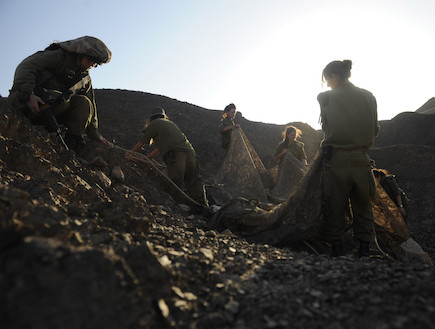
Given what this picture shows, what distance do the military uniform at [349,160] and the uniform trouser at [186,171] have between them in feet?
8.30

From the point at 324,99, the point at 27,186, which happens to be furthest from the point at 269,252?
the point at 27,186

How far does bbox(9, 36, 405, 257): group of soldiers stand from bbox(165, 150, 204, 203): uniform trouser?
1540 mm

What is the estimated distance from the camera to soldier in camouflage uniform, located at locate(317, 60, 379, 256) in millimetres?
2736

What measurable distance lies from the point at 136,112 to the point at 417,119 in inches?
556

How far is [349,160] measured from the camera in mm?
2732

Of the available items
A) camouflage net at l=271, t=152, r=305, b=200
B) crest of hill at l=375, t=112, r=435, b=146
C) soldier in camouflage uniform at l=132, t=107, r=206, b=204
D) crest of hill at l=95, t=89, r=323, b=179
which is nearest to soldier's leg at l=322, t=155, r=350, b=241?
soldier in camouflage uniform at l=132, t=107, r=206, b=204

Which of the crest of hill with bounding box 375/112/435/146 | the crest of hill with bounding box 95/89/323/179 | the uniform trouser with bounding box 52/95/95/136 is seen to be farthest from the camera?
the crest of hill with bounding box 375/112/435/146

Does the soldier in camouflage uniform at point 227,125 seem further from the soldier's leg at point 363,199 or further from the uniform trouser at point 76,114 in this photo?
the soldier's leg at point 363,199

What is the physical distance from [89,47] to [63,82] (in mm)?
563

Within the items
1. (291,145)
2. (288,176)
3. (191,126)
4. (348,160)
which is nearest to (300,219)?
(348,160)

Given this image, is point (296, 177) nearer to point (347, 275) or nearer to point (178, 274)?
point (347, 275)

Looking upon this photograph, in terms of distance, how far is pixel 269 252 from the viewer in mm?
2365

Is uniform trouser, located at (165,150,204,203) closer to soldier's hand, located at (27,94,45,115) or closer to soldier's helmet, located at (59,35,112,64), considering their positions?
soldier's helmet, located at (59,35,112,64)

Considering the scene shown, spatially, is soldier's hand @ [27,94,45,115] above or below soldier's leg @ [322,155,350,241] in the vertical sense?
above
